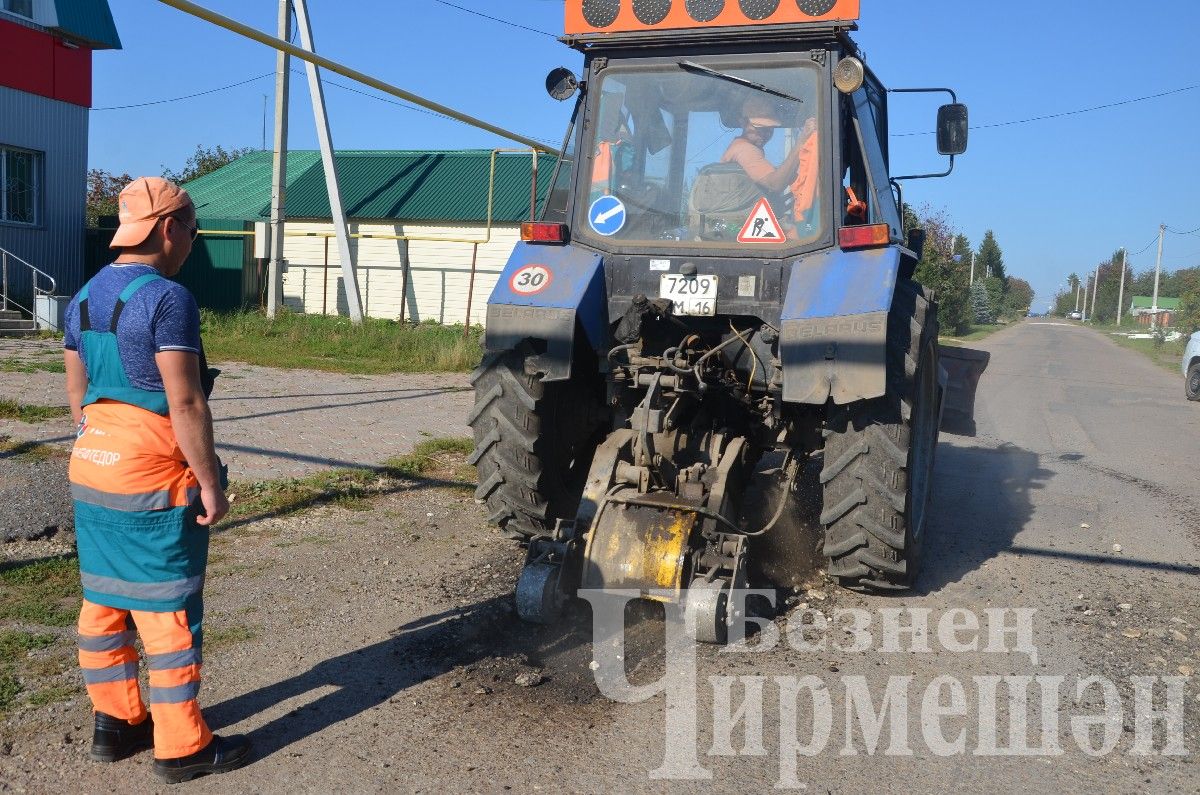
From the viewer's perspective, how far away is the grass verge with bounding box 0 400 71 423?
8.49 meters

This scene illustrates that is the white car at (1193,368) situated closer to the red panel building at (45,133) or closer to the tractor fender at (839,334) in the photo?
the tractor fender at (839,334)

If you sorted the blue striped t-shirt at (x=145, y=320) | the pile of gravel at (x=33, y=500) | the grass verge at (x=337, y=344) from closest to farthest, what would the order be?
the blue striped t-shirt at (x=145, y=320), the pile of gravel at (x=33, y=500), the grass verge at (x=337, y=344)

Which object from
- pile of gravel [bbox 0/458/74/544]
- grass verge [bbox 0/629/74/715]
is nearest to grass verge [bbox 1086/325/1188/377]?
pile of gravel [bbox 0/458/74/544]

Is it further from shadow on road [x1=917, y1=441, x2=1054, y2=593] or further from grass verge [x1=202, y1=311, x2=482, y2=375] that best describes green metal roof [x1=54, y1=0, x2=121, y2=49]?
shadow on road [x1=917, y1=441, x2=1054, y2=593]

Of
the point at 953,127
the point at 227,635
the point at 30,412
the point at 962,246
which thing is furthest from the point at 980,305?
the point at 227,635

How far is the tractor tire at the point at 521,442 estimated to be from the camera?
16.9 feet

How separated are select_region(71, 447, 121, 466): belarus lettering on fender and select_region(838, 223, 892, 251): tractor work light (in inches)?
128

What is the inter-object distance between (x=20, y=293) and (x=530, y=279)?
1714 centimetres

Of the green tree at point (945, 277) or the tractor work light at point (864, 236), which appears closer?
the tractor work light at point (864, 236)

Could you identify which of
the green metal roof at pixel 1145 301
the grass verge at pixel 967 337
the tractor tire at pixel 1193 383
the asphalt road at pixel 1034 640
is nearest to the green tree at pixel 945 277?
the grass verge at pixel 967 337

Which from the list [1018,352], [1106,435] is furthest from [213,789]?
[1018,352]

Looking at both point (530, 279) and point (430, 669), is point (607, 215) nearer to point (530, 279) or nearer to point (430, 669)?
point (530, 279)

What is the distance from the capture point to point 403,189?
928 inches

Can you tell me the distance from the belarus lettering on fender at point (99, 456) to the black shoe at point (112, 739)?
82 cm
